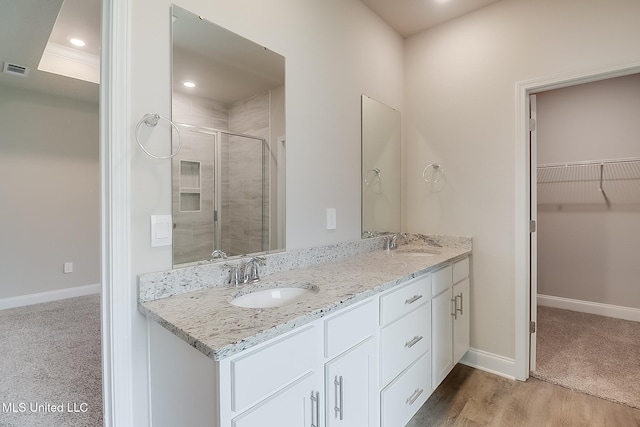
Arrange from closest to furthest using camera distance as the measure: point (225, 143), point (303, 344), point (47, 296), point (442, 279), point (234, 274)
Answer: point (303, 344), point (234, 274), point (225, 143), point (442, 279), point (47, 296)

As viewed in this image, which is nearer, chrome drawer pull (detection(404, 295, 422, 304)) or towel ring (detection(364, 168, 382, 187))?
chrome drawer pull (detection(404, 295, 422, 304))

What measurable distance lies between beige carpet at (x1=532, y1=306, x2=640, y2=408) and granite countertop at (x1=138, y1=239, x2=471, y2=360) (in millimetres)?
1273

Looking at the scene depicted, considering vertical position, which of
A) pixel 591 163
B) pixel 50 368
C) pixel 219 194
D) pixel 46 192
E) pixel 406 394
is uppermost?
pixel 591 163

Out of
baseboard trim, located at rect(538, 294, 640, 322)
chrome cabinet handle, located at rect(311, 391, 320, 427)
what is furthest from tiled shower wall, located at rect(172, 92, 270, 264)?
baseboard trim, located at rect(538, 294, 640, 322)

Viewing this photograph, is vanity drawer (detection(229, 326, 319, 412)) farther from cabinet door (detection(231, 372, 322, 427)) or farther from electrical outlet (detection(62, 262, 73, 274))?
electrical outlet (detection(62, 262, 73, 274))

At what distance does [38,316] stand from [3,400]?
173cm

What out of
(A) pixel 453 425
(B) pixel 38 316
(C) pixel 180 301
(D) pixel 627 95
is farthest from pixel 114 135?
(D) pixel 627 95

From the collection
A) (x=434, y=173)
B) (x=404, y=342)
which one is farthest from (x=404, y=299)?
(x=434, y=173)

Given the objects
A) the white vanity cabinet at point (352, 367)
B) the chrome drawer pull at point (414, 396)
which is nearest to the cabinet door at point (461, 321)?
the chrome drawer pull at point (414, 396)

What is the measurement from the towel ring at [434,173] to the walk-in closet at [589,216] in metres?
1.07

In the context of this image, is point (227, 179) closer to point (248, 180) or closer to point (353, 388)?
point (248, 180)

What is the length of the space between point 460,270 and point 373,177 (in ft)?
2.97

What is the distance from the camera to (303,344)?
104 centimetres

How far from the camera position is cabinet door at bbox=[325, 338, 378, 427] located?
1.16 metres
